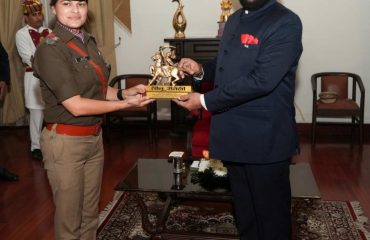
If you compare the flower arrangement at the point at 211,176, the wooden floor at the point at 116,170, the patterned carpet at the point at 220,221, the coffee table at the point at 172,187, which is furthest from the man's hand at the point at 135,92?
the wooden floor at the point at 116,170

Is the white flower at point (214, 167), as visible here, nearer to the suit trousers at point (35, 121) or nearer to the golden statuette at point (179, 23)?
the suit trousers at point (35, 121)

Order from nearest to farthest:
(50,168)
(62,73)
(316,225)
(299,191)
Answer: (62,73), (50,168), (299,191), (316,225)

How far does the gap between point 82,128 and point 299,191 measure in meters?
1.24

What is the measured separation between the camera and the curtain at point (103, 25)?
4.93 metres

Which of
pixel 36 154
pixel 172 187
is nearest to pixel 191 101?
pixel 172 187

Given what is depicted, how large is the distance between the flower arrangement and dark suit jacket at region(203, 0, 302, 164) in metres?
0.62

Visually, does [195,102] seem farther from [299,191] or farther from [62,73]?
[299,191]

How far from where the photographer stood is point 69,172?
76.5 inches

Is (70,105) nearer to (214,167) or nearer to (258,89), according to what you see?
(258,89)

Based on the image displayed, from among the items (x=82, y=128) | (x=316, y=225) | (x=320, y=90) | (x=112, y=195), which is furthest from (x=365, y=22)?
(x=82, y=128)

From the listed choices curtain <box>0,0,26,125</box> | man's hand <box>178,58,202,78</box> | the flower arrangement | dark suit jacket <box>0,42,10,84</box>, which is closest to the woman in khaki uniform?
man's hand <box>178,58,202,78</box>

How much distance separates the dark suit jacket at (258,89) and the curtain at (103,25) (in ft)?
10.8

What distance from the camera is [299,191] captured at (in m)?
2.41

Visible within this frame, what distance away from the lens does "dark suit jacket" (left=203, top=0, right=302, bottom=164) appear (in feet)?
5.81
